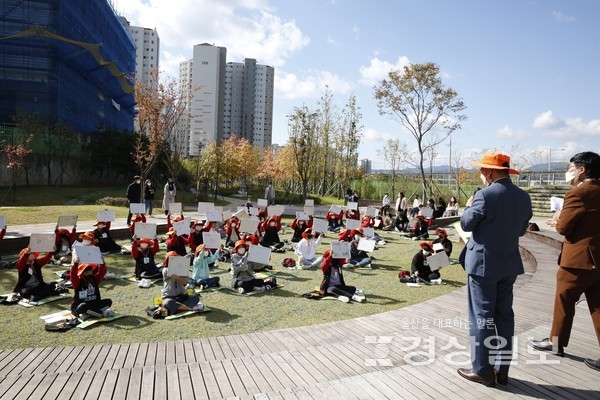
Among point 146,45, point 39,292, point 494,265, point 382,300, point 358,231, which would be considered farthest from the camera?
point 146,45

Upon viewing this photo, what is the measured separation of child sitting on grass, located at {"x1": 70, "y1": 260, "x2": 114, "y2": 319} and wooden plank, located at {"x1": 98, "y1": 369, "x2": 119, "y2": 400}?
303 centimetres

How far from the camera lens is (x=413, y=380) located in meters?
3.86

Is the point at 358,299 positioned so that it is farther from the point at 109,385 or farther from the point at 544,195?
the point at 544,195

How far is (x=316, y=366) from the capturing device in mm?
4262

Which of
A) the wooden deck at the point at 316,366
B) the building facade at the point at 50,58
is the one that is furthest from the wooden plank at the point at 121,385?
the building facade at the point at 50,58

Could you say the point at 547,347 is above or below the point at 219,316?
above

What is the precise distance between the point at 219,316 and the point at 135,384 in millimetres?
3310

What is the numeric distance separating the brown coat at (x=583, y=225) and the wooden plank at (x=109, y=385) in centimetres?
458

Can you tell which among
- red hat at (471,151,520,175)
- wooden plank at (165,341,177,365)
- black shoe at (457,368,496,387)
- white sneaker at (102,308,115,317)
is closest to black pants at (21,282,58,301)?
white sneaker at (102,308,115,317)

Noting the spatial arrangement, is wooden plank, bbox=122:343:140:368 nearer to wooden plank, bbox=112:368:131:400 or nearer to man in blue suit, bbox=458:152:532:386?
wooden plank, bbox=112:368:131:400

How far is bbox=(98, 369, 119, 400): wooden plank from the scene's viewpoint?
358 cm

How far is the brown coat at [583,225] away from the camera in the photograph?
4.09 metres

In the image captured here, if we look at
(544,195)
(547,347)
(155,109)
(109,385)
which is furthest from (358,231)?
(544,195)

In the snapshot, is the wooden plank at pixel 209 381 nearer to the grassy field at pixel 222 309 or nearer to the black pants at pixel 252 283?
A: the grassy field at pixel 222 309
